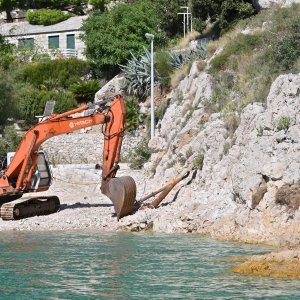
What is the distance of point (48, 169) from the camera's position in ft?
108

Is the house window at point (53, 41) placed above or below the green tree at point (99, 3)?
below

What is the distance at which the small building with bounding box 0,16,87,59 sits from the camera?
213ft

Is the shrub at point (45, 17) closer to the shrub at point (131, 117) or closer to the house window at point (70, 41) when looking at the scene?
the house window at point (70, 41)

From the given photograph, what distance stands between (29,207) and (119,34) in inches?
1005

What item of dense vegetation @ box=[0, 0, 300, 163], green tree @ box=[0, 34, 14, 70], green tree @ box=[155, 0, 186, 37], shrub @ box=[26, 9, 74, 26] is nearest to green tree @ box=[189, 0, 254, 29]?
dense vegetation @ box=[0, 0, 300, 163]

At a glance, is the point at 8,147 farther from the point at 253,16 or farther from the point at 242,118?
the point at 242,118

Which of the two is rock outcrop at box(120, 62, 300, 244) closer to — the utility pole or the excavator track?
the excavator track

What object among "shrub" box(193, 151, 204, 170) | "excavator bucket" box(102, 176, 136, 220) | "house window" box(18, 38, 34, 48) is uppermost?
"house window" box(18, 38, 34, 48)

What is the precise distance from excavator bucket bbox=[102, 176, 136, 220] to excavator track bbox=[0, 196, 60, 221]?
3.42 m

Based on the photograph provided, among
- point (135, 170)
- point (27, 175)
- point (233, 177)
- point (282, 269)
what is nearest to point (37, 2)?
point (135, 170)

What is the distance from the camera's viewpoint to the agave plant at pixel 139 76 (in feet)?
160

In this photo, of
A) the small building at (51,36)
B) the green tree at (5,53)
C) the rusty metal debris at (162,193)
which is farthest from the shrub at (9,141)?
the rusty metal debris at (162,193)

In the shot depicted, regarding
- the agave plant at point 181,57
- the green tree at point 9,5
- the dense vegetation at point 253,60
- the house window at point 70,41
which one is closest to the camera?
the dense vegetation at point 253,60

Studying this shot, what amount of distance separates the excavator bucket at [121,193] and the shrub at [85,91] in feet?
82.1
